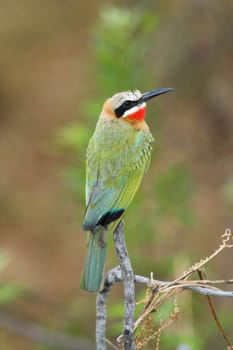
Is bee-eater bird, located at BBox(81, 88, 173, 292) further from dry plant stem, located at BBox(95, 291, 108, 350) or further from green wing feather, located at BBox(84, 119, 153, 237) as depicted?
dry plant stem, located at BBox(95, 291, 108, 350)

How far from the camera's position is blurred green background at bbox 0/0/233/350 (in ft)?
12.0

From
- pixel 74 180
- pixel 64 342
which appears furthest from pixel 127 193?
pixel 64 342

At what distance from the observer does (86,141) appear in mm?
3562

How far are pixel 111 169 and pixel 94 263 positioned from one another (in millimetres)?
261

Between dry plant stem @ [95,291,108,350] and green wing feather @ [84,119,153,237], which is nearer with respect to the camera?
dry plant stem @ [95,291,108,350]

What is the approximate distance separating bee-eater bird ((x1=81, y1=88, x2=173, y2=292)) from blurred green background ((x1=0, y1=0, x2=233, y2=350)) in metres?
0.48

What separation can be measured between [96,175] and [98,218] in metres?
0.16

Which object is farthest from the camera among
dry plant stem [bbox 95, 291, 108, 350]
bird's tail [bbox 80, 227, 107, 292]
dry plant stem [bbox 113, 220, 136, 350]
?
bird's tail [bbox 80, 227, 107, 292]

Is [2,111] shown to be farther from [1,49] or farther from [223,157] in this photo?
[223,157]

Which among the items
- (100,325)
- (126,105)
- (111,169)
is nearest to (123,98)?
(126,105)

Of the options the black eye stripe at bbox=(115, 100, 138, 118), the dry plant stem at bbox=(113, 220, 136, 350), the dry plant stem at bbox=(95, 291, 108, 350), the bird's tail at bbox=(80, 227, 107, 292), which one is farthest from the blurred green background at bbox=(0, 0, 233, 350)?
the dry plant stem at bbox=(113, 220, 136, 350)

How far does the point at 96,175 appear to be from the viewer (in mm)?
2312

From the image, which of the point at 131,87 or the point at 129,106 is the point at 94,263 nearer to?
the point at 129,106

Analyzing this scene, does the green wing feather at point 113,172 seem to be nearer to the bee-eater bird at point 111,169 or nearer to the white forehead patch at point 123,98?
the bee-eater bird at point 111,169
